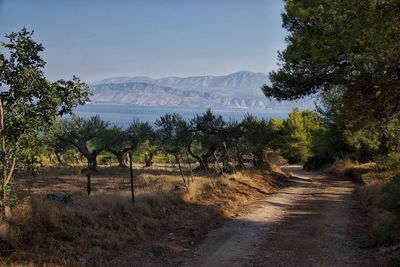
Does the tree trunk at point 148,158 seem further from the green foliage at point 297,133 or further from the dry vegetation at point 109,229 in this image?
the dry vegetation at point 109,229

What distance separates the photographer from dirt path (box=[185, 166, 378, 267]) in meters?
9.84

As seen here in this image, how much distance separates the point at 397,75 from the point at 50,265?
11.7m

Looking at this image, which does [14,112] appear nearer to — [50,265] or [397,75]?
[50,265]

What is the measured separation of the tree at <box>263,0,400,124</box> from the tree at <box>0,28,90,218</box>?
25.9ft

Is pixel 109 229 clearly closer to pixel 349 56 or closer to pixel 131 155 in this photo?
pixel 131 155

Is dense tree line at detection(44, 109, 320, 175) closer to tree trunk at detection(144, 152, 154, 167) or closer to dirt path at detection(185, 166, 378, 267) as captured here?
tree trunk at detection(144, 152, 154, 167)

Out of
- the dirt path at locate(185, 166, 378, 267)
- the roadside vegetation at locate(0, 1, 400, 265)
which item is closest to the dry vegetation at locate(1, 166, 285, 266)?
the roadside vegetation at locate(0, 1, 400, 265)

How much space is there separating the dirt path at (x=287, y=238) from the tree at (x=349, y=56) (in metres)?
4.29

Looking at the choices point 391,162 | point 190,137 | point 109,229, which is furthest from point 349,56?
point 190,137

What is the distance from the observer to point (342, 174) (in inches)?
1593

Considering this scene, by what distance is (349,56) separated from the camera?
1322 cm

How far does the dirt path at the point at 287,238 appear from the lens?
32.3ft

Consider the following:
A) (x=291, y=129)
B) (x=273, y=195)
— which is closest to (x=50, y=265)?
(x=273, y=195)

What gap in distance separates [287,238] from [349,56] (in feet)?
20.0
